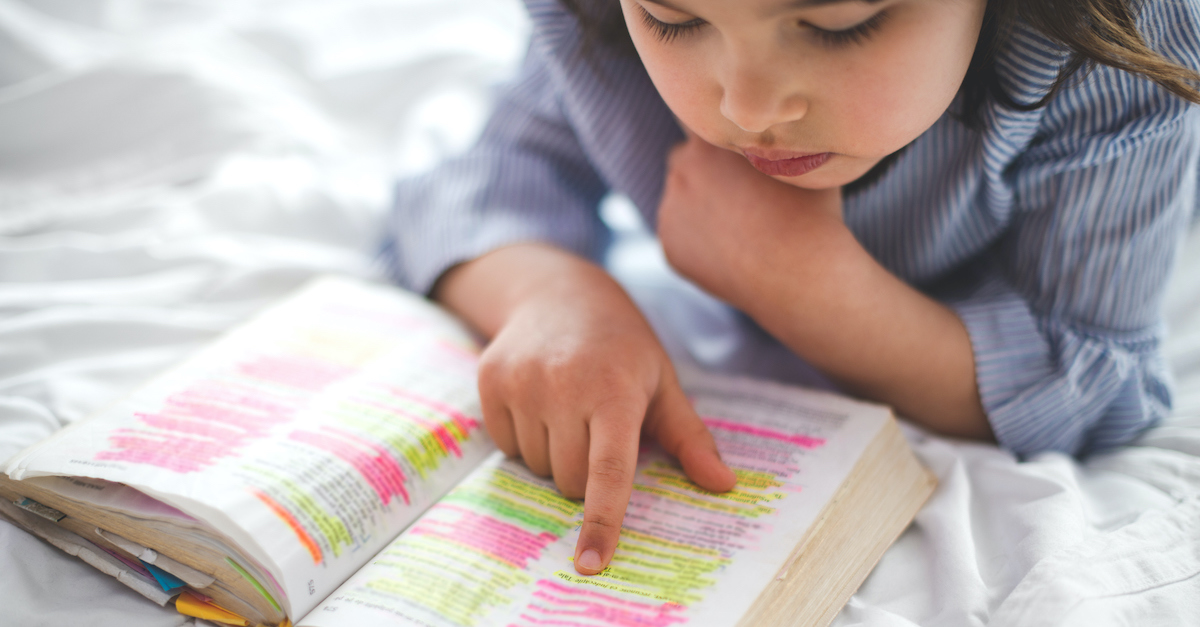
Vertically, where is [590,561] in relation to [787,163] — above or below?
below

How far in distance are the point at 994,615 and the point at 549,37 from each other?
0.52 metres

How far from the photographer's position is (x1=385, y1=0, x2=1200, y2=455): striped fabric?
513 millimetres

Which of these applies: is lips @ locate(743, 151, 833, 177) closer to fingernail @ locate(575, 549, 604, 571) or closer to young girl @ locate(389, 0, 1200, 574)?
young girl @ locate(389, 0, 1200, 574)

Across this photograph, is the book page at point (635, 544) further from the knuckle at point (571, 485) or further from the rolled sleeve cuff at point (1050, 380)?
the rolled sleeve cuff at point (1050, 380)

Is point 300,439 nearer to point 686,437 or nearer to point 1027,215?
point 686,437

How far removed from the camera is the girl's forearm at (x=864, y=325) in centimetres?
54

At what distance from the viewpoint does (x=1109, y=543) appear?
454mm

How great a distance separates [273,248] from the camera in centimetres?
79

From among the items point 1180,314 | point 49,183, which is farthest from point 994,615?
point 49,183

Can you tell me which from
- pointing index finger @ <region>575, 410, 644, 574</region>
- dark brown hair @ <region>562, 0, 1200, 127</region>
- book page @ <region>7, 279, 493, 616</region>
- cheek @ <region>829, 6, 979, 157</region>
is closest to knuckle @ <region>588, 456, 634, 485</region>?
pointing index finger @ <region>575, 410, 644, 574</region>

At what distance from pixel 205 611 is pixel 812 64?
45cm

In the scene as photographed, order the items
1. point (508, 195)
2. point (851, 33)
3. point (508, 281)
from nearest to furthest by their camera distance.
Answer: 1. point (851, 33)
2. point (508, 281)
3. point (508, 195)

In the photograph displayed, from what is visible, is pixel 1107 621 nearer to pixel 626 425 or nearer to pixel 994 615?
pixel 994 615

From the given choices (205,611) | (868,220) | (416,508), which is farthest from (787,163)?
(205,611)
